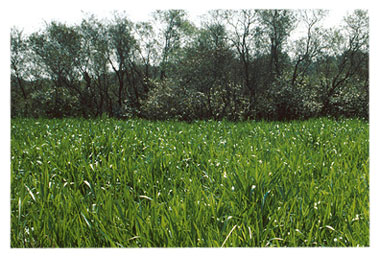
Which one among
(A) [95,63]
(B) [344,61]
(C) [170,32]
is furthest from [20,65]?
(B) [344,61]

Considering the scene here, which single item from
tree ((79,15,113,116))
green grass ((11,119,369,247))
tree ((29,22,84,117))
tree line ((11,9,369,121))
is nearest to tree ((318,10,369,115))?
tree line ((11,9,369,121))

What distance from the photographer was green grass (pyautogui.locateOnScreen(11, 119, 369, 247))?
193 centimetres

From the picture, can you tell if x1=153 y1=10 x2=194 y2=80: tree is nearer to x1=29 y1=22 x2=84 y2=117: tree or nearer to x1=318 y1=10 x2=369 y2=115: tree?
x1=29 y1=22 x2=84 y2=117: tree

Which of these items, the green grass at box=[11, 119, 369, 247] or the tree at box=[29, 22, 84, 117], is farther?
the tree at box=[29, 22, 84, 117]

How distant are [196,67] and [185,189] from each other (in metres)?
3.04

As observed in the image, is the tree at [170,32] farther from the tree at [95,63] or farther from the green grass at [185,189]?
the green grass at [185,189]

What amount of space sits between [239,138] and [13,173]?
127 inches

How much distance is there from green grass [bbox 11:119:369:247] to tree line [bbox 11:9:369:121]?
1.54 ft

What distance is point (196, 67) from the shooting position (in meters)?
5.08

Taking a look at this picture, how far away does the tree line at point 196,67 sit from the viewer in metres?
3.86

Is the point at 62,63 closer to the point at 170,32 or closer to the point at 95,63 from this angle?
the point at 95,63

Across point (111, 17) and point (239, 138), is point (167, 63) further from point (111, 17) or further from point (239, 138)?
point (239, 138)

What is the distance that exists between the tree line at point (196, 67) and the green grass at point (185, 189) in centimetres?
47

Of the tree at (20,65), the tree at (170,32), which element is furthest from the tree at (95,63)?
the tree at (170,32)
